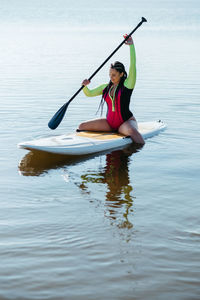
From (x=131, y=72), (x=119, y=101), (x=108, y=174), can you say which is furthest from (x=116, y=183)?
(x=131, y=72)

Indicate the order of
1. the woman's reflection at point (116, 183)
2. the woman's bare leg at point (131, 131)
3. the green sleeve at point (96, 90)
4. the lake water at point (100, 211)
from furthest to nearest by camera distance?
the green sleeve at point (96, 90)
the woman's bare leg at point (131, 131)
the woman's reflection at point (116, 183)
the lake water at point (100, 211)

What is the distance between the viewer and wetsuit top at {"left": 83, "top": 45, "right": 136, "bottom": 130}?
715cm

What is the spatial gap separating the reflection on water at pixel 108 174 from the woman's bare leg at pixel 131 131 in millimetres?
125

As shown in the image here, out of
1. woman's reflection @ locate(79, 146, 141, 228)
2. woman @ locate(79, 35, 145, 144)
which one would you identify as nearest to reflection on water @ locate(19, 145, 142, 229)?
woman's reflection @ locate(79, 146, 141, 228)

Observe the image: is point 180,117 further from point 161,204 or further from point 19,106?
point 161,204

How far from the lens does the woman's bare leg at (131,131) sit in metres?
7.34

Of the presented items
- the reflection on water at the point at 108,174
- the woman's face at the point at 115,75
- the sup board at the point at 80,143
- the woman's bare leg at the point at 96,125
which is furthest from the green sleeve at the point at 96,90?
the reflection on water at the point at 108,174

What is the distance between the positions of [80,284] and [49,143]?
324 cm

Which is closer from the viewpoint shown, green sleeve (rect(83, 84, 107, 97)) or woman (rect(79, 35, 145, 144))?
woman (rect(79, 35, 145, 144))

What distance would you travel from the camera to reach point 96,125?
7535mm

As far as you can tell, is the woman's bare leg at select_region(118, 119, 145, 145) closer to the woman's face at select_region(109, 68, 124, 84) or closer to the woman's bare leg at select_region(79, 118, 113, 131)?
the woman's bare leg at select_region(79, 118, 113, 131)

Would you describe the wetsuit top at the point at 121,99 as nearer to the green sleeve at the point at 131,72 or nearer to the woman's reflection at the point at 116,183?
the green sleeve at the point at 131,72

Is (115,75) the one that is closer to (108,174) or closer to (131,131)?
(131,131)

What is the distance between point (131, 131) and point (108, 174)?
139cm
